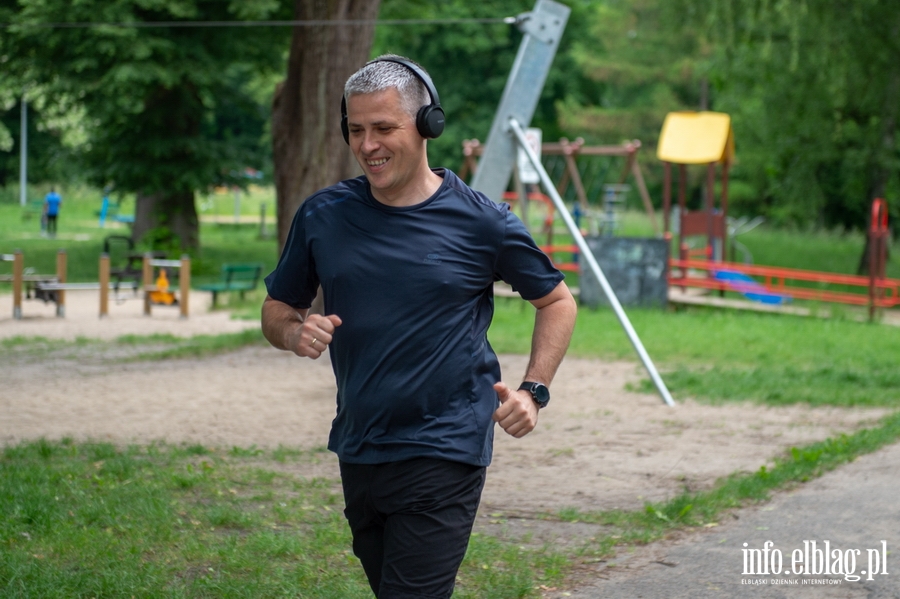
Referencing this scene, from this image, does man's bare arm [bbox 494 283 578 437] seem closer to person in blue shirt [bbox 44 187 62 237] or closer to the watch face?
the watch face

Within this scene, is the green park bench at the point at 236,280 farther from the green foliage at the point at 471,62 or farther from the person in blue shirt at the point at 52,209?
the green foliage at the point at 471,62

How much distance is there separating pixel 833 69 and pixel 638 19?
89.1 ft

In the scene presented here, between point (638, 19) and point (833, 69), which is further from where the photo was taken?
point (638, 19)

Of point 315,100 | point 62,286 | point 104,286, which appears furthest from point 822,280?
point 62,286

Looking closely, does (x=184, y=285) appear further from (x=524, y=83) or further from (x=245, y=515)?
(x=245, y=515)

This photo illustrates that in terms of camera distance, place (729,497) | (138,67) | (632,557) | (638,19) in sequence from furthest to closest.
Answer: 1. (638,19)
2. (138,67)
3. (729,497)
4. (632,557)

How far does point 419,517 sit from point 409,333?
0.51 meters

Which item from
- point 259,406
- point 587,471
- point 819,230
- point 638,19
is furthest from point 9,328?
point 638,19

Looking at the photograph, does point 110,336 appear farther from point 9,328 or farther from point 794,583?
point 794,583

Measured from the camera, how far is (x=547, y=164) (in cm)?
4678

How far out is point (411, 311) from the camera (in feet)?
9.85

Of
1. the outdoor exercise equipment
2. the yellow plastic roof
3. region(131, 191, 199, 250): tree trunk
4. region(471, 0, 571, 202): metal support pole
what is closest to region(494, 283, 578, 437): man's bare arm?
the outdoor exercise equipment

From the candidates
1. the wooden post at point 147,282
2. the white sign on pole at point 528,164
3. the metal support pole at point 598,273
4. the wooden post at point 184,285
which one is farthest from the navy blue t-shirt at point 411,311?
the wooden post at point 147,282

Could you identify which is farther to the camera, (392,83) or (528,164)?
(528,164)
